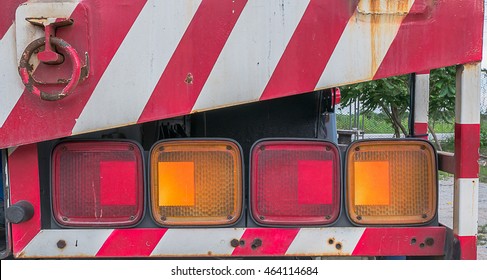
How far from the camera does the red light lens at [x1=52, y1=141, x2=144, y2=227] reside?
5.63 ft

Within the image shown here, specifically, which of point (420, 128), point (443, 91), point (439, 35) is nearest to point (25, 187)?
point (439, 35)

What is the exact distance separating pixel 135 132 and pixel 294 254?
837 millimetres

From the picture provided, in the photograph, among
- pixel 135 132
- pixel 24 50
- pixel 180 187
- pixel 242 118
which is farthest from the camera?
pixel 242 118

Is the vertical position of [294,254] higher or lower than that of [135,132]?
lower

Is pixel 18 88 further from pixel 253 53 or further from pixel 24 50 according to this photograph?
pixel 253 53

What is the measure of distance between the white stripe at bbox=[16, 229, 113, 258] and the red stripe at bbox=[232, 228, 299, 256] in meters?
0.53

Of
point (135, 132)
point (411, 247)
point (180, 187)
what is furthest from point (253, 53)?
point (411, 247)

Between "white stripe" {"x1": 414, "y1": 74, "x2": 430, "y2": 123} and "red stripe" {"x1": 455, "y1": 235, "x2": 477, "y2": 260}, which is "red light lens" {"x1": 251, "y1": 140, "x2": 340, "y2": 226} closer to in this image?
"red stripe" {"x1": 455, "y1": 235, "x2": 477, "y2": 260}

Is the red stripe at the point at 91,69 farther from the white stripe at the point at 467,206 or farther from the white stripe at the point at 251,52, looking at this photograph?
the white stripe at the point at 467,206

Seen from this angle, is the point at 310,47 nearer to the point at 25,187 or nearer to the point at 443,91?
the point at 25,187

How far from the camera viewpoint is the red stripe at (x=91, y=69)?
1.58 metres

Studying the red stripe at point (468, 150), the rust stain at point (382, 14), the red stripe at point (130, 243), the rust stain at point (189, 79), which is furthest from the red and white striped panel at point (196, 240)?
the rust stain at point (382, 14)

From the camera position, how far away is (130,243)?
1707 millimetres

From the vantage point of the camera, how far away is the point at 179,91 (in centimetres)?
162
